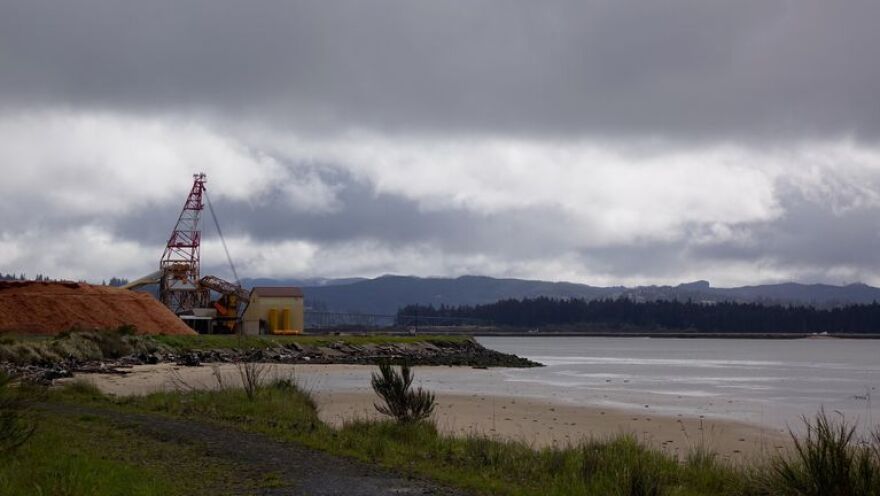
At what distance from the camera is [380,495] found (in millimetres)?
10719

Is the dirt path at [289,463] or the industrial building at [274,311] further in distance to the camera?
the industrial building at [274,311]

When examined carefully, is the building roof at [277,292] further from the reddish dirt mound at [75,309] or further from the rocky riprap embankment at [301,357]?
the reddish dirt mound at [75,309]

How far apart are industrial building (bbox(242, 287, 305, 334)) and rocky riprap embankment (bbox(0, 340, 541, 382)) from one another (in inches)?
494

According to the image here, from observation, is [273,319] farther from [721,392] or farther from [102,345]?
[721,392]

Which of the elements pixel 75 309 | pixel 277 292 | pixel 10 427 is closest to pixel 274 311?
pixel 277 292

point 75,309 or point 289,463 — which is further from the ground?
point 75,309

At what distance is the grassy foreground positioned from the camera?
9.95 meters

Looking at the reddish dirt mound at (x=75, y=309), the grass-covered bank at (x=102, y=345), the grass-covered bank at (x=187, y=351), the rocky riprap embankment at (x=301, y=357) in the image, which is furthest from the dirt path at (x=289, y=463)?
the reddish dirt mound at (x=75, y=309)

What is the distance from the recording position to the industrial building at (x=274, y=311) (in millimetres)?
83250

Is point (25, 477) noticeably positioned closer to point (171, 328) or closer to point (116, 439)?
point (116, 439)

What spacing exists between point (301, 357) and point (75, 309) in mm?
17061

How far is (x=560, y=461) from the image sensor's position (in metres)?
14.1

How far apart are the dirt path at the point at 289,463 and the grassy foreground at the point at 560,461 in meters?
0.53

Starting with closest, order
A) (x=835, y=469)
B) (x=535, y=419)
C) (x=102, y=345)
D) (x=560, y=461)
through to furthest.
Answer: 1. (x=835, y=469)
2. (x=560, y=461)
3. (x=535, y=419)
4. (x=102, y=345)
